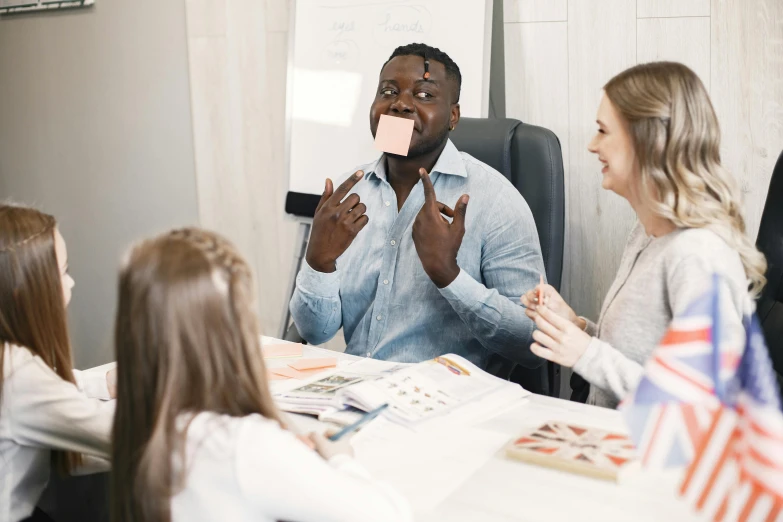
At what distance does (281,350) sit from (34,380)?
60 centimetres

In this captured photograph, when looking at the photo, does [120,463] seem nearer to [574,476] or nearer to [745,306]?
[574,476]

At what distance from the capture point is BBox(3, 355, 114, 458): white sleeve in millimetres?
1282

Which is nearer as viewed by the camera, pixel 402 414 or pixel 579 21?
pixel 402 414

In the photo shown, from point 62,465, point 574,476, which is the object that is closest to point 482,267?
point 574,476

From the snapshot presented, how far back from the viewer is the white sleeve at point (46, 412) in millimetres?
1282

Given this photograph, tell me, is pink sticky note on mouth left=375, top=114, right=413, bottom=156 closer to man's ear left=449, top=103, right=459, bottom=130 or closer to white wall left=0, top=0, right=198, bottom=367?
man's ear left=449, top=103, right=459, bottom=130

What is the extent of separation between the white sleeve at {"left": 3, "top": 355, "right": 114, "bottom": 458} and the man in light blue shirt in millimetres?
666

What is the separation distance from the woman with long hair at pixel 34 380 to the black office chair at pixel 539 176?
1.05 metres

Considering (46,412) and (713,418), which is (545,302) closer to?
(713,418)

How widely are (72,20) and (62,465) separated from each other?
2866mm

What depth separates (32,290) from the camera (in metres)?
1.32

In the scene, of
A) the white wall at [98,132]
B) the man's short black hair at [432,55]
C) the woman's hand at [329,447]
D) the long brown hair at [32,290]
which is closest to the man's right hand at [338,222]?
the man's short black hair at [432,55]

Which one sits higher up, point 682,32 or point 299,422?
point 682,32

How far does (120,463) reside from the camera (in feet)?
3.42
